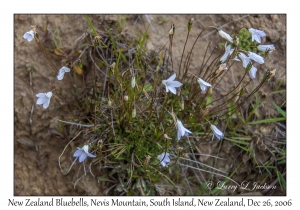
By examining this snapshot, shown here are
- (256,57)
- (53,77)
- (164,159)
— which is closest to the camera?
(256,57)

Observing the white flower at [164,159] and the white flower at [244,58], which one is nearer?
the white flower at [244,58]

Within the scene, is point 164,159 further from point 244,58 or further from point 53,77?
point 53,77

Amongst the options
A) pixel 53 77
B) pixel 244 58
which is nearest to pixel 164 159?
pixel 244 58

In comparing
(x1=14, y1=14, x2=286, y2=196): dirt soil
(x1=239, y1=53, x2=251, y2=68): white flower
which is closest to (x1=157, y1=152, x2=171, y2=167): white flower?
(x1=14, y1=14, x2=286, y2=196): dirt soil

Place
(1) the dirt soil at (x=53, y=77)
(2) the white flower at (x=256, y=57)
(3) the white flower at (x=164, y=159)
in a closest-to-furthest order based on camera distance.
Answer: (2) the white flower at (x=256, y=57)
(3) the white flower at (x=164, y=159)
(1) the dirt soil at (x=53, y=77)

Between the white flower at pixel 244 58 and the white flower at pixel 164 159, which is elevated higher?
the white flower at pixel 244 58

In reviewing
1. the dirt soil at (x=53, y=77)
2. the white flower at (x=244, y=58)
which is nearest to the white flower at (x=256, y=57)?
the white flower at (x=244, y=58)

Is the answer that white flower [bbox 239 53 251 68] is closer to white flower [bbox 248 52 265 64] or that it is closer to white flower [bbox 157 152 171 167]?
white flower [bbox 248 52 265 64]

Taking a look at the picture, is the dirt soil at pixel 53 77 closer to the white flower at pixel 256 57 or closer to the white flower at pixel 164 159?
the white flower at pixel 164 159
